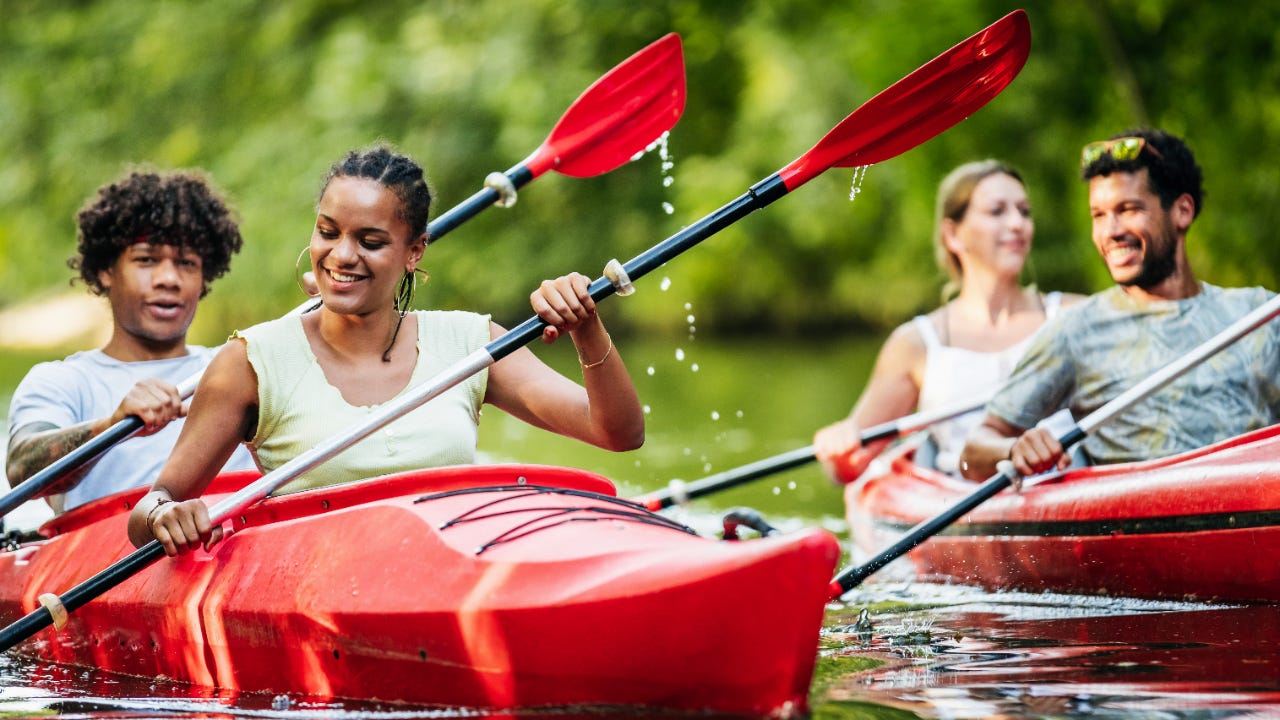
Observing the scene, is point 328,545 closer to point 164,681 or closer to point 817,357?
point 164,681

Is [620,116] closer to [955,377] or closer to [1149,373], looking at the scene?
[955,377]

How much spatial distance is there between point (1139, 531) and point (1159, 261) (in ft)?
2.51

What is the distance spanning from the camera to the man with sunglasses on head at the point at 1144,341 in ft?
14.4

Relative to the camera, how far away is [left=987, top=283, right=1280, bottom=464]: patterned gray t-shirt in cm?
437

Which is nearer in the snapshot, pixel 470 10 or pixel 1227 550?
pixel 1227 550

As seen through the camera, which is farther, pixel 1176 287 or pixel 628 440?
pixel 1176 287

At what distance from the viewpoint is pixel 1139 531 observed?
164 inches

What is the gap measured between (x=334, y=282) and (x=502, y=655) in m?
0.93

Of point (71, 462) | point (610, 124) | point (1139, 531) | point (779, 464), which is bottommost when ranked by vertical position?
point (1139, 531)

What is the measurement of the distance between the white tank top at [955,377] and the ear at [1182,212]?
99 centimetres

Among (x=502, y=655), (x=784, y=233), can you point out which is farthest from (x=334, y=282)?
(x=784, y=233)

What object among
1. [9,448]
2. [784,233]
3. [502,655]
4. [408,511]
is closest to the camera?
[502,655]

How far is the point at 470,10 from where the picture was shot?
66.7 ft

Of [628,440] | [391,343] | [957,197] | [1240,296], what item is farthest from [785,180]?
[957,197]
